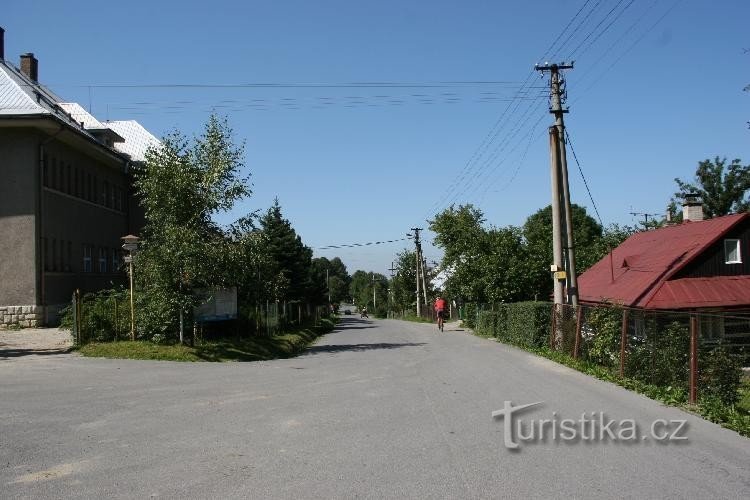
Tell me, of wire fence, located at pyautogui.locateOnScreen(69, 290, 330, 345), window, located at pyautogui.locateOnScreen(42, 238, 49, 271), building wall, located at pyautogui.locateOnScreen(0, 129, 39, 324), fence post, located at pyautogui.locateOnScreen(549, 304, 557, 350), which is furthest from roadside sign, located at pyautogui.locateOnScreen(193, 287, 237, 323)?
fence post, located at pyautogui.locateOnScreen(549, 304, 557, 350)

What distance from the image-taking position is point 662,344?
12.5 meters

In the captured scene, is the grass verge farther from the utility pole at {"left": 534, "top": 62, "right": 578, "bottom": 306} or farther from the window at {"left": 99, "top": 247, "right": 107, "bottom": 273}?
the window at {"left": 99, "top": 247, "right": 107, "bottom": 273}

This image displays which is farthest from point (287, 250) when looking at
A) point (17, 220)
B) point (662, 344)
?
point (662, 344)

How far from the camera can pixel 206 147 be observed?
2142cm

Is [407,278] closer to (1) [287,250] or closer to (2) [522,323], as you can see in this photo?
(1) [287,250]

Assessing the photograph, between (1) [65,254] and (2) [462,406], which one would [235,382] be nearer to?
(2) [462,406]

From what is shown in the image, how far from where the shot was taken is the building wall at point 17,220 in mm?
24016

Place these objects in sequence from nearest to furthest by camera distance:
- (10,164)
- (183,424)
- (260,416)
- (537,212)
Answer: (183,424), (260,416), (10,164), (537,212)

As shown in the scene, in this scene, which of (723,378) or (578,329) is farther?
(578,329)

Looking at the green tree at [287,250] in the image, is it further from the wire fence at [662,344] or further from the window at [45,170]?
the wire fence at [662,344]

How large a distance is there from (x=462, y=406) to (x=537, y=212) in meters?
78.3

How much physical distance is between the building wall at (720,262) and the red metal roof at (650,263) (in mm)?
420

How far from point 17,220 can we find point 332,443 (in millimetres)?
20463

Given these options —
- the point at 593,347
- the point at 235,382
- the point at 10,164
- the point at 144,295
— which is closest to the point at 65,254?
the point at 10,164
